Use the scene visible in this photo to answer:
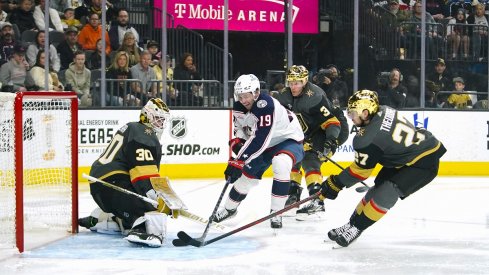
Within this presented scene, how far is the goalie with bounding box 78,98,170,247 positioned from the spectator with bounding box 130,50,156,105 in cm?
402

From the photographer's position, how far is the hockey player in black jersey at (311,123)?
650 centimetres

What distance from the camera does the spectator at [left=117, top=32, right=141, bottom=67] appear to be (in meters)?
9.59

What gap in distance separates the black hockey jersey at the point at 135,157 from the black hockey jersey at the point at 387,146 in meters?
1.02

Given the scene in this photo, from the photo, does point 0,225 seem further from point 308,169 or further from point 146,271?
point 308,169

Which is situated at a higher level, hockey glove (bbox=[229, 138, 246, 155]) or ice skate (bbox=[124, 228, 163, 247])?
hockey glove (bbox=[229, 138, 246, 155])

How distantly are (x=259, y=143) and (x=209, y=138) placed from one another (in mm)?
3826

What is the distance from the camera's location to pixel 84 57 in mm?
9266

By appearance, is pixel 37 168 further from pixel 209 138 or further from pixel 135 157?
pixel 209 138

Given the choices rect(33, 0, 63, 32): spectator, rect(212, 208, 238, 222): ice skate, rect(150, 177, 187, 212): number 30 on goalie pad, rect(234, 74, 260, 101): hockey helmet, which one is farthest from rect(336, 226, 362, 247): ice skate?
rect(33, 0, 63, 32): spectator

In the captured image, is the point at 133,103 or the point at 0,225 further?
the point at 133,103

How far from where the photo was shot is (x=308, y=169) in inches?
263

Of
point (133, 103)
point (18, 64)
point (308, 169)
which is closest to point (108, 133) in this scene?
point (133, 103)

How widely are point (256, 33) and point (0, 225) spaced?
5.77 meters

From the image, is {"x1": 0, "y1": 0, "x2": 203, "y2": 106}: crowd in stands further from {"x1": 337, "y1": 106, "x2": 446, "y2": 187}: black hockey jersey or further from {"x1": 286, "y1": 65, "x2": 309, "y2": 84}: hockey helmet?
{"x1": 337, "y1": 106, "x2": 446, "y2": 187}: black hockey jersey
